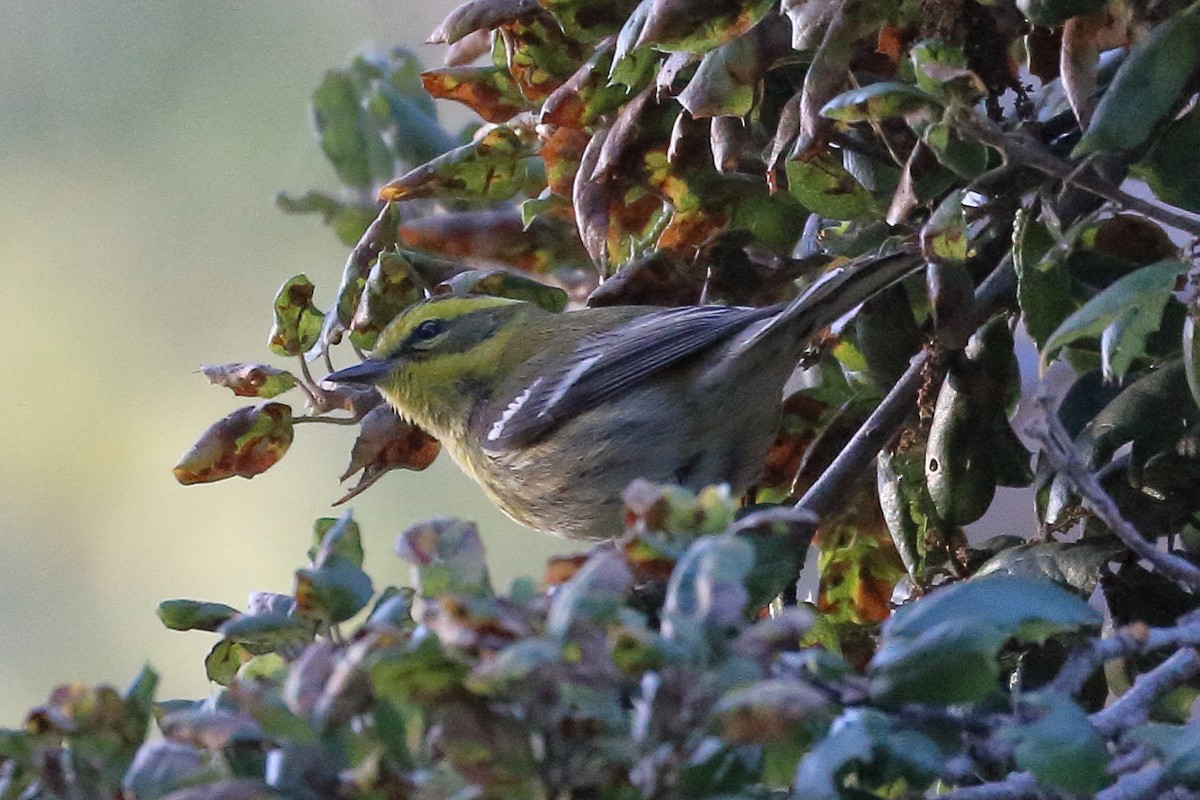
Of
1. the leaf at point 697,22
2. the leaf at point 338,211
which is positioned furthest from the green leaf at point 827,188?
the leaf at point 338,211

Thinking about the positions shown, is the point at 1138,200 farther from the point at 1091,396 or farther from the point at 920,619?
the point at 920,619

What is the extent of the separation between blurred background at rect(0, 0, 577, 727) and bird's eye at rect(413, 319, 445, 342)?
1.68 m

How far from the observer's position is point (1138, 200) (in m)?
1.40

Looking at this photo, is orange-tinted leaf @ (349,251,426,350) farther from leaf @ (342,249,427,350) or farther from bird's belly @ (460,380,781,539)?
bird's belly @ (460,380,781,539)

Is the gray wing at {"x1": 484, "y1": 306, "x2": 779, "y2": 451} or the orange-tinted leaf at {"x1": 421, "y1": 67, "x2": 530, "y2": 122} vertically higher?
the orange-tinted leaf at {"x1": 421, "y1": 67, "x2": 530, "y2": 122}

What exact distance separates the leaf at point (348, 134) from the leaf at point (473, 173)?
621 millimetres

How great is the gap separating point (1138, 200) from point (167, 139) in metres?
4.28

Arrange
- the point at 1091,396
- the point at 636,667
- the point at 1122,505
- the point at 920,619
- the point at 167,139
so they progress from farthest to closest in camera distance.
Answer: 1. the point at 167,139
2. the point at 1091,396
3. the point at 1122,505
4. the point at 920,619
5. the point at 636,667

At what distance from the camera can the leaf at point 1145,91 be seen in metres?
1.39

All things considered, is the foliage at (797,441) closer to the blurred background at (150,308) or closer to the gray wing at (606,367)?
the gray wing at (606,367)

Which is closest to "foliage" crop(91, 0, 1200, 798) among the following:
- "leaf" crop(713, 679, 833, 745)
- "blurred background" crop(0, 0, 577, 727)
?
"leaf" crop(713, 679, 833, 745)

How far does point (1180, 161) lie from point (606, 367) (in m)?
1.16

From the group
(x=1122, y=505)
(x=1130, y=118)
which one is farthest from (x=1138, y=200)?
(x=1122, y=505)

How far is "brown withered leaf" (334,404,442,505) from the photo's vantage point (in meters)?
1.92
